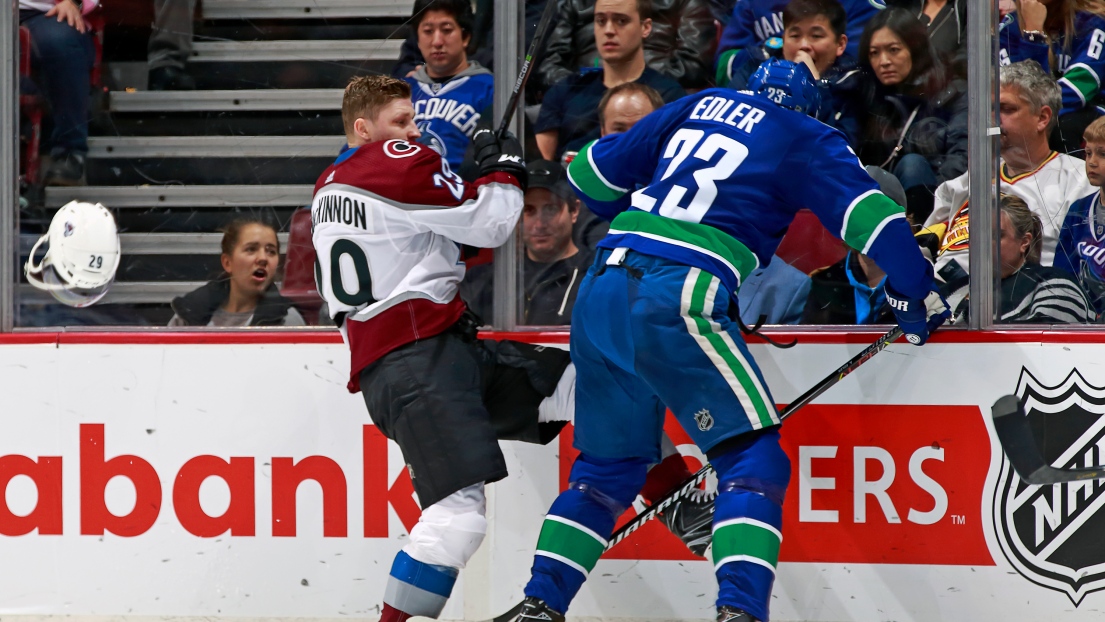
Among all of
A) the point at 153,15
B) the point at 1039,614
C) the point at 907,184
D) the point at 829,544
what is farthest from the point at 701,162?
the point at 153,15

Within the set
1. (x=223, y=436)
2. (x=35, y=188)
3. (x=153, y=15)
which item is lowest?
(x=223, y=436)

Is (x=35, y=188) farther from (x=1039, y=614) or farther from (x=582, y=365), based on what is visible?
(x=1039, y=614)

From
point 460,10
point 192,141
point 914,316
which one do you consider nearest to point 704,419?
point 914,316

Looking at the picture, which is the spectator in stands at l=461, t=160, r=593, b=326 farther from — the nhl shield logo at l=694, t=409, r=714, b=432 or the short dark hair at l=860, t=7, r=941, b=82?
the short dark hair at l=860, t=7, r=941, b=82

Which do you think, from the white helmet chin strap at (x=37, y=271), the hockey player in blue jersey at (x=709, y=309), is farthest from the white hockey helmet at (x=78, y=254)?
the hockey player in blue jersey at (x=709, y=309)

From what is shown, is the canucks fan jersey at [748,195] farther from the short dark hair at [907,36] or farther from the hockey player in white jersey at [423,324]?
the short dark hair at [907,36]

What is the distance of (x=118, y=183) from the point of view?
3000mm

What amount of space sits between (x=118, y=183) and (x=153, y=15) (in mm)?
469

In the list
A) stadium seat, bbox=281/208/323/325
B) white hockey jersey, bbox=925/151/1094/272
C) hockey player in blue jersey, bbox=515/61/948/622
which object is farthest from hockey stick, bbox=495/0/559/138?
white hockey jersey, bbox=925/151/1094/272

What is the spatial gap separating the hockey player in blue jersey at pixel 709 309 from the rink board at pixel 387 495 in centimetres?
39

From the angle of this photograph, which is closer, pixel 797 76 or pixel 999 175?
pixel 797 76

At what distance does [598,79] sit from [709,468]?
1.08 m

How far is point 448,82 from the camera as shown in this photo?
9.49 feet

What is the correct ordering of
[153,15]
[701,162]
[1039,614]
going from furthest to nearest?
1. [153,15]
2. [1039,614]
3. [701,162]
